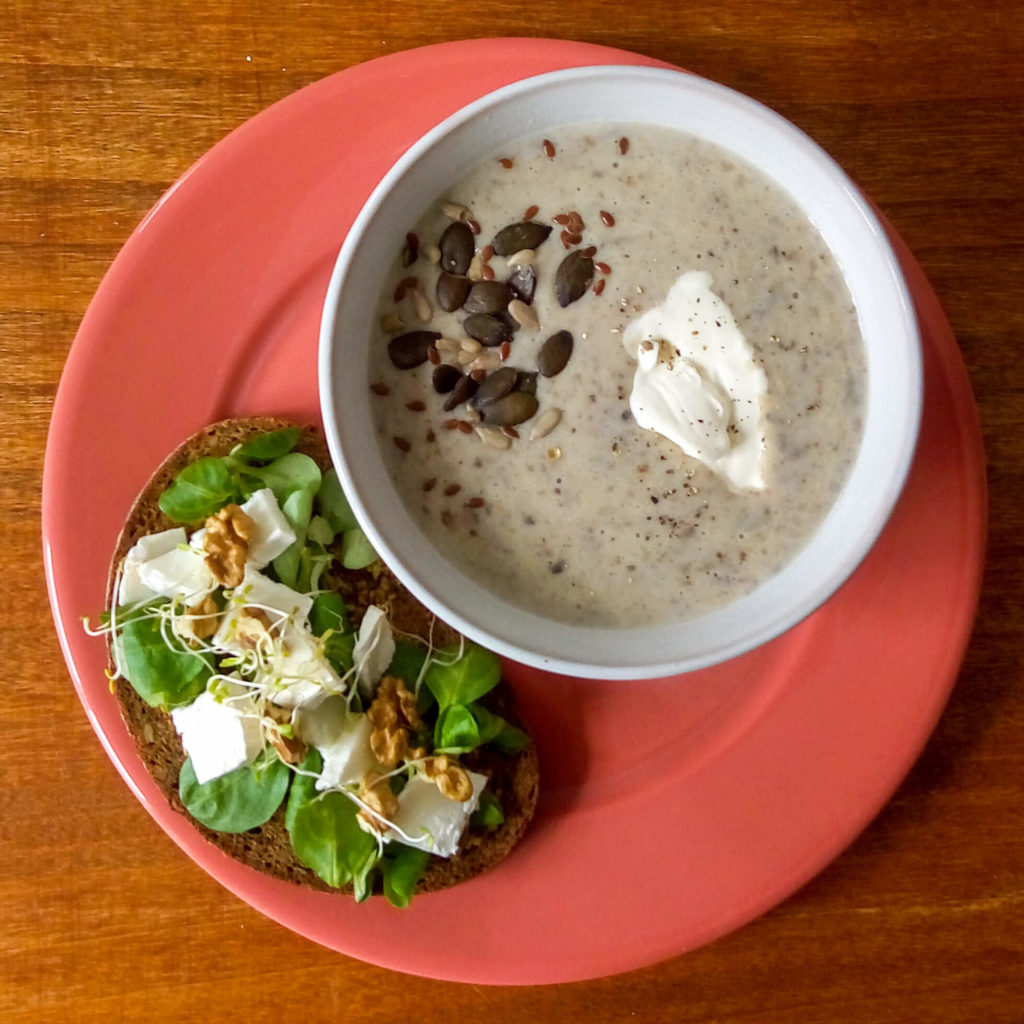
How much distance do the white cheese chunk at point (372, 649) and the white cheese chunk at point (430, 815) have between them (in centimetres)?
19

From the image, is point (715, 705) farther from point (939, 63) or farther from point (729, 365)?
point (939, 63)

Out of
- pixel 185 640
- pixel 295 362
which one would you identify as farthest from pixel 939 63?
pixel 185 640

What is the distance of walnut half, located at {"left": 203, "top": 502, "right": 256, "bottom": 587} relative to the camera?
165 centimetres

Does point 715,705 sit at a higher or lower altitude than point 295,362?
lower

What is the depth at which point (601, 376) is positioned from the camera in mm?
1492

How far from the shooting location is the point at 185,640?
5.55 ft

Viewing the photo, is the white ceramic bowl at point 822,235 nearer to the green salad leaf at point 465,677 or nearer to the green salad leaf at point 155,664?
the green salad leaf at point 465,677

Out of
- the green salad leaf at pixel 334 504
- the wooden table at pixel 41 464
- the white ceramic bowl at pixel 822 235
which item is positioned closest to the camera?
the white ceramic bowl at pixel 822 235

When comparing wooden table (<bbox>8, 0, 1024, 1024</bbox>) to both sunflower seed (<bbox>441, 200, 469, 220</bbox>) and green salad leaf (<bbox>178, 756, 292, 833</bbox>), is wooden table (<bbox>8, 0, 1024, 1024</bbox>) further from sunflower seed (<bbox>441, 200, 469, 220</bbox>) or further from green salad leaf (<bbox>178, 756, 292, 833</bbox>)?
sunflower seed (<bbox>441, 200, 469, 220</bbox>)

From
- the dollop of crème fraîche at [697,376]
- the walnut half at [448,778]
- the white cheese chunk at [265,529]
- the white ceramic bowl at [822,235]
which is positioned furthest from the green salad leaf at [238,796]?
the dollop of crème fraîche at [697,376]

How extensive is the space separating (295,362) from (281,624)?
49cm

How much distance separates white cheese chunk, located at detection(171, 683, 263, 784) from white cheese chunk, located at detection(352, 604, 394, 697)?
196 mm

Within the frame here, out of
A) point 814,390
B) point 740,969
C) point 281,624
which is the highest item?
point 814,390

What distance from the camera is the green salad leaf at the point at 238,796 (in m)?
1.72
